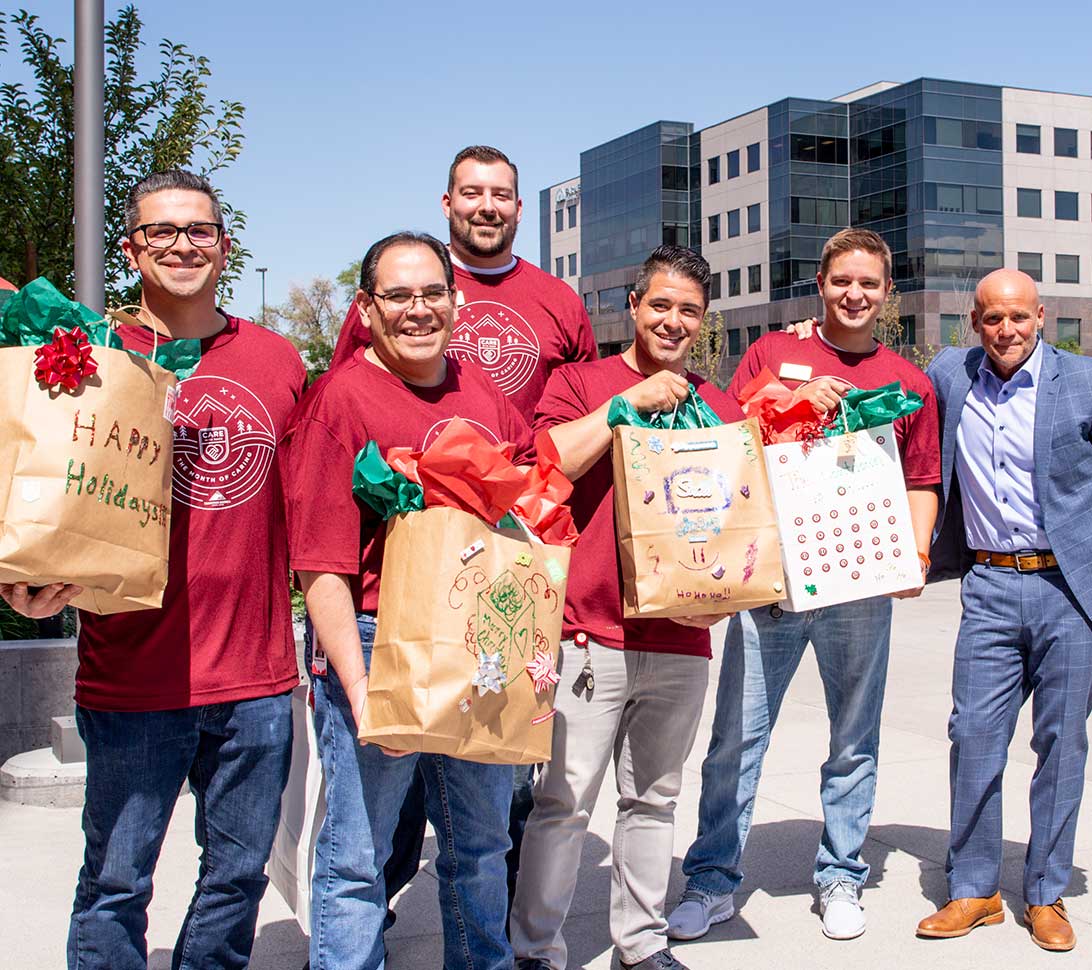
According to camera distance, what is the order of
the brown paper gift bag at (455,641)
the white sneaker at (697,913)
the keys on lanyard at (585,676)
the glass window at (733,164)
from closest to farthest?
the brown paper gift bag at (455,641)
the keys on lanyard at (585,676)
the white sneaker at (697,913)
the glass window at (733,164)

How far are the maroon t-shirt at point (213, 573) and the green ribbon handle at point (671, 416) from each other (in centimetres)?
93

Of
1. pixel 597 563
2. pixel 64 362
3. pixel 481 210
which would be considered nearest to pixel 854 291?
pixel 481 210

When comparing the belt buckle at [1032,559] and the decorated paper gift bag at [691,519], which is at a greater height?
the decorated paper gift bag at [691,519]

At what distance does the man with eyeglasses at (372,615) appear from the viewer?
9.64ft

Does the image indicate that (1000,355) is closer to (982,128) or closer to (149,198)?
(149,198)

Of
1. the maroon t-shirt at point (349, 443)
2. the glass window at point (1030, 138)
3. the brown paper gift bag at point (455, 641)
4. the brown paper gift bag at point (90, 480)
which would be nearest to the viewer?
the brown paper gift bag at point (90, 480)

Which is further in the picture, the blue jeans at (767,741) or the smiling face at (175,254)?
the blue jeans at (767,741)

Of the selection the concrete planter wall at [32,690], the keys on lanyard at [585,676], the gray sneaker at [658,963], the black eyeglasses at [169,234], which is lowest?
the gray sneaker at [658,963]

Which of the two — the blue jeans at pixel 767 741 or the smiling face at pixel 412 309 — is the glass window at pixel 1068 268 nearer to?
the blue jeans at pixel 767 741

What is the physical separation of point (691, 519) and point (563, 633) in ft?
1.81

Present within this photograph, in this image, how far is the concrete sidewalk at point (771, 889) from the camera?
414cm

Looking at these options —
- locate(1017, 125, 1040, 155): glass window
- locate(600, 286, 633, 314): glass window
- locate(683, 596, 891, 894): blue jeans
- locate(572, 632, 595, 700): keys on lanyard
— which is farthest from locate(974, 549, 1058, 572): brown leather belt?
locate(600, 286, 633, 314): glass window

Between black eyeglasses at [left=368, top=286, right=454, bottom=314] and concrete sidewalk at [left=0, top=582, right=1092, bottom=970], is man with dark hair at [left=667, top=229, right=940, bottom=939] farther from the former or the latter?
black eyeglasses at [left=368, top=286, right=454, bottom=314]

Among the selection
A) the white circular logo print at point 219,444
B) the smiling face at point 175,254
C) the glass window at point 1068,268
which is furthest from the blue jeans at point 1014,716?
the glass window at point 1068,268
